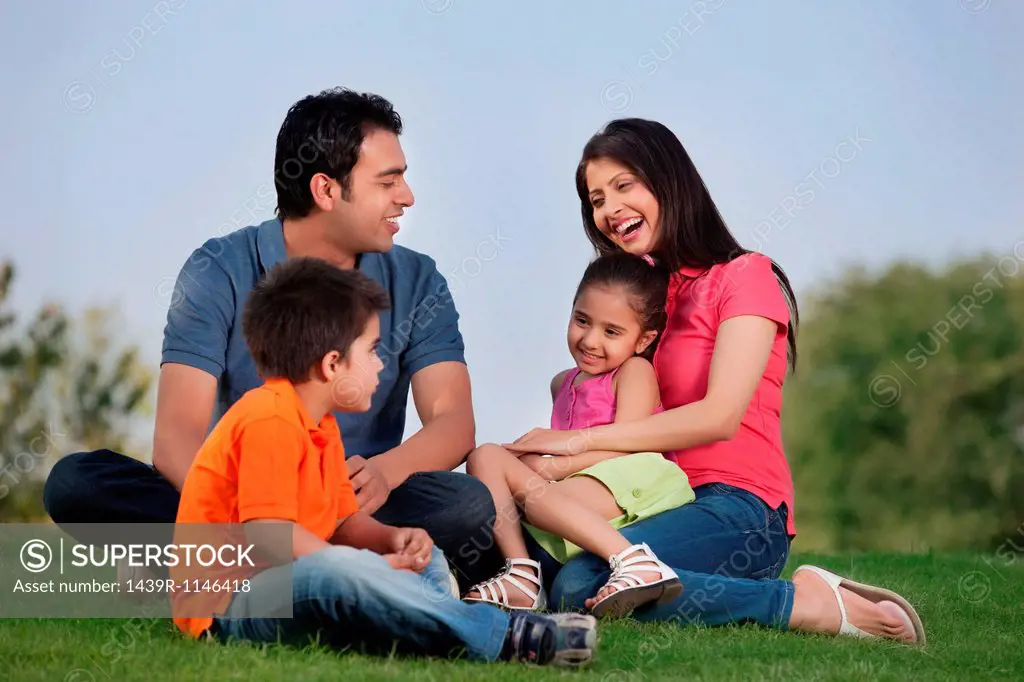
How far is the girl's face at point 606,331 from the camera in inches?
175

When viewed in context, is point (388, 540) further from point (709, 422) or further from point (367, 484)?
point (709, 422)

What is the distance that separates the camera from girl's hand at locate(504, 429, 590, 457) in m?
4.20

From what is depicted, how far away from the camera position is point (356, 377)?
3.29m

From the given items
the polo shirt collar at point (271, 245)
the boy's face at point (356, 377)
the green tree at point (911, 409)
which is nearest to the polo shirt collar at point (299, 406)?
the boy's face at point (356, 377)

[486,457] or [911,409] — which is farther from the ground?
[911,409]

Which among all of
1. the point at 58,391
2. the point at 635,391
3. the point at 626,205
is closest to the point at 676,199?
the point at 626,205

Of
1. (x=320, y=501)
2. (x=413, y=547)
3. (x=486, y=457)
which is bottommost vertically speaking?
(x=413, y=547)

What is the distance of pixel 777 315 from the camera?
4363mm

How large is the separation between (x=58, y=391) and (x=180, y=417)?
48.5ft

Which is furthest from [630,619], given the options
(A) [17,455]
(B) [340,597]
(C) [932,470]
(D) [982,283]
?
(D) [982,283]

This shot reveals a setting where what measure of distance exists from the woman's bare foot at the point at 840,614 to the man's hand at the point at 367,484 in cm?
138

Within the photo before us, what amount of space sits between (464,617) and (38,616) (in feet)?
4.95

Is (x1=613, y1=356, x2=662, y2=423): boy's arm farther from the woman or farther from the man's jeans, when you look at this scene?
the man's jeans

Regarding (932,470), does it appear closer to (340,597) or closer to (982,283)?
(982,283)
